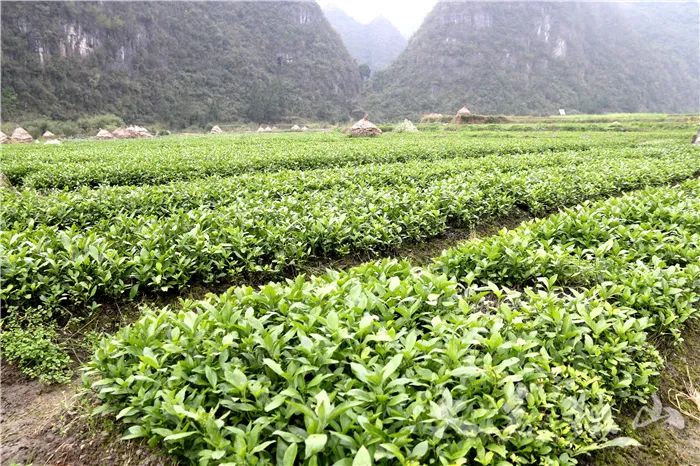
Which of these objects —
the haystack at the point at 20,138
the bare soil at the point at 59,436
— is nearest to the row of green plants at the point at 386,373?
the bare soil at the point at 59,436

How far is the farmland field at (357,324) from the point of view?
1.97 m

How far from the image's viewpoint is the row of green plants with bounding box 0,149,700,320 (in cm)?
380

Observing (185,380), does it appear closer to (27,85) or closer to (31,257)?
(31,257)

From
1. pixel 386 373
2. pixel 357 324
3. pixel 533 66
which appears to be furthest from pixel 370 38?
pixel 386 373

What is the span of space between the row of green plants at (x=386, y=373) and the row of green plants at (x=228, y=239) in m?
1.42

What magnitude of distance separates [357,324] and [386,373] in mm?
541

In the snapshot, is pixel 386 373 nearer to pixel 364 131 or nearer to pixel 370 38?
pixel 364 131

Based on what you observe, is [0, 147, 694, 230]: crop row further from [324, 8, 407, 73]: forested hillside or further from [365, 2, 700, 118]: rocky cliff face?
[324, 8, 407, 73]: forested hillside

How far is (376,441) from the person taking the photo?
5.90 ft

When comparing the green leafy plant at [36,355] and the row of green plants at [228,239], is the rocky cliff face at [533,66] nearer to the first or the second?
the row of green plants at [228,239]

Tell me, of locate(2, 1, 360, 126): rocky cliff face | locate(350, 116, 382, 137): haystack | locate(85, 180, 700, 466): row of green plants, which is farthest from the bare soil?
locate(2, 1, 360, 126): rocky cliff face

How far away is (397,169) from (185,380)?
8135mm

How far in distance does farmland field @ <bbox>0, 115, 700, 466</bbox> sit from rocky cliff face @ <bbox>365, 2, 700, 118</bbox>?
88.8m

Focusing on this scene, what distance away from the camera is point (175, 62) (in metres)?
82.2
